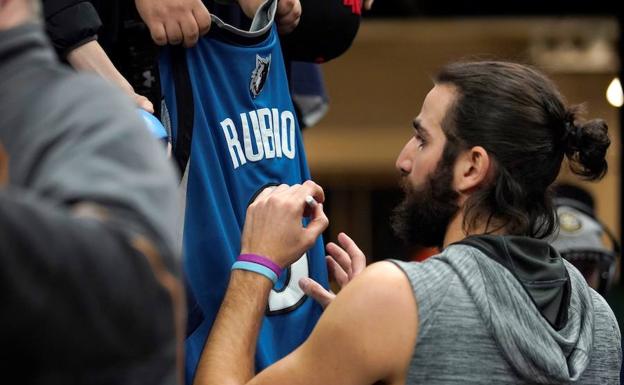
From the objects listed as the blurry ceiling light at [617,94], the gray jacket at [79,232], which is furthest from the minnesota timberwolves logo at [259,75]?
the blurry ceiling light at [617,94]

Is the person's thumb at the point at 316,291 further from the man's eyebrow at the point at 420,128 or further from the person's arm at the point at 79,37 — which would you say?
the person's arm at the point at 79,37

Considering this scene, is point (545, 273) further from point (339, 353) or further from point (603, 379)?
point (339, 353)

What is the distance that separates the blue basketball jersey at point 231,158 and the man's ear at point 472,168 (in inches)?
14.8

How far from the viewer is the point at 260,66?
250 centimetres

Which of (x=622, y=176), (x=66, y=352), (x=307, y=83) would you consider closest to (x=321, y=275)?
(x=307, y=83)

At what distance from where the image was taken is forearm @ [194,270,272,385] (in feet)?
7.44

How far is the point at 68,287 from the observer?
3.56ft

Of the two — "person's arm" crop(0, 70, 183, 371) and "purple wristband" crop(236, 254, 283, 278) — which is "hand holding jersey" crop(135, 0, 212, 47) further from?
"person's arm" crop(0, 70, 183, 371)

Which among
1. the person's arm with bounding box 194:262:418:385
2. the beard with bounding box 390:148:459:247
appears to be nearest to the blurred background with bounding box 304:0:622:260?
the beard with bounding box 390:148:459:247

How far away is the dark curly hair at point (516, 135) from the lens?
2.46m

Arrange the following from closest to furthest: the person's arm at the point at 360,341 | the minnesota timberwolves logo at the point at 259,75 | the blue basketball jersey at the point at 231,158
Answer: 1. the person's arm at the point at 360,341
2. the blue basketball jersey at the point at 231,158
3. the minnesota timberwolves logo at the point at 259,75

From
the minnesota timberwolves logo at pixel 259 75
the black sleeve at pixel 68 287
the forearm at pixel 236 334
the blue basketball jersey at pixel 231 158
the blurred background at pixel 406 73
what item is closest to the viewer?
the black sleeve at pixel 68 287

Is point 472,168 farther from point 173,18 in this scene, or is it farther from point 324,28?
point 173,18

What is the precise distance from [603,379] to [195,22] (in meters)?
1.07
